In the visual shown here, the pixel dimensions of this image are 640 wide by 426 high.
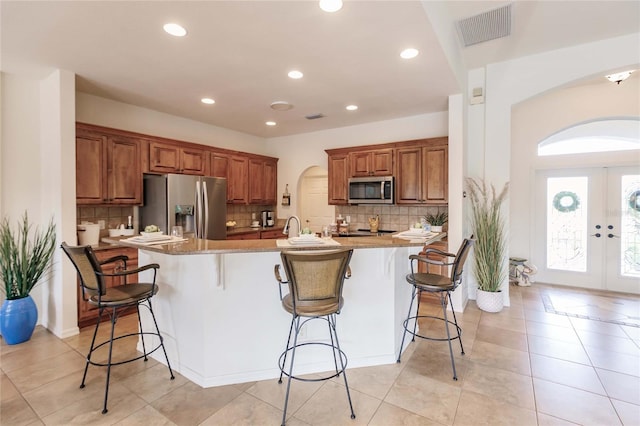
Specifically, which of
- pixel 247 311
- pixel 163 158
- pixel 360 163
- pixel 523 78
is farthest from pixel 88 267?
pixel 523 78

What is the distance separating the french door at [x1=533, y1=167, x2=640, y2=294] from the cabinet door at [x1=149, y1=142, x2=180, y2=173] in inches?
237

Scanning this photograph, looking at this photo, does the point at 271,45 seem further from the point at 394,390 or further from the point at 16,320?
the point at 16,320

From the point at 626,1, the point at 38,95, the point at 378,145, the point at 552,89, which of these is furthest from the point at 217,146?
the point at 626,1

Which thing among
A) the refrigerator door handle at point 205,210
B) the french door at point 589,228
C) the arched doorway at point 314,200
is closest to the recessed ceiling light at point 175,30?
the refrigerator door handle at point 205,210

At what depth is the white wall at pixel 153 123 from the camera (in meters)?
4.00

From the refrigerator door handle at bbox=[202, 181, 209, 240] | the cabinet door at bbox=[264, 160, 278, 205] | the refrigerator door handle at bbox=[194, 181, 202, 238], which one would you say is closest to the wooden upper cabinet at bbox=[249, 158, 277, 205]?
the cabinet door at bbox=[264, 160, 278, 205]

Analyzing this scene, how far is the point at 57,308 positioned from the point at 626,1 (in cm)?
630

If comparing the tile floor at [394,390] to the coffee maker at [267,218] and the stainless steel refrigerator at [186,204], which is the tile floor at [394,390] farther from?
the coffee maker at [267,218]

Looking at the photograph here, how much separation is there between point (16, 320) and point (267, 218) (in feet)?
13.0

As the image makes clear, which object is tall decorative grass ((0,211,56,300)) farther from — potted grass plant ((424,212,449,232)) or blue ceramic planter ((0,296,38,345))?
potted grass plant ((424,212,449,232))

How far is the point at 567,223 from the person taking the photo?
16.9 feet

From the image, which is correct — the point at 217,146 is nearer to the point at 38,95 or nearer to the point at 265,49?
the point at 38,95

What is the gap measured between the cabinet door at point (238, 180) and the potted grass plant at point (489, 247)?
378 cm

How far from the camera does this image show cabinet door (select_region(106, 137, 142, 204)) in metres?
3.90
